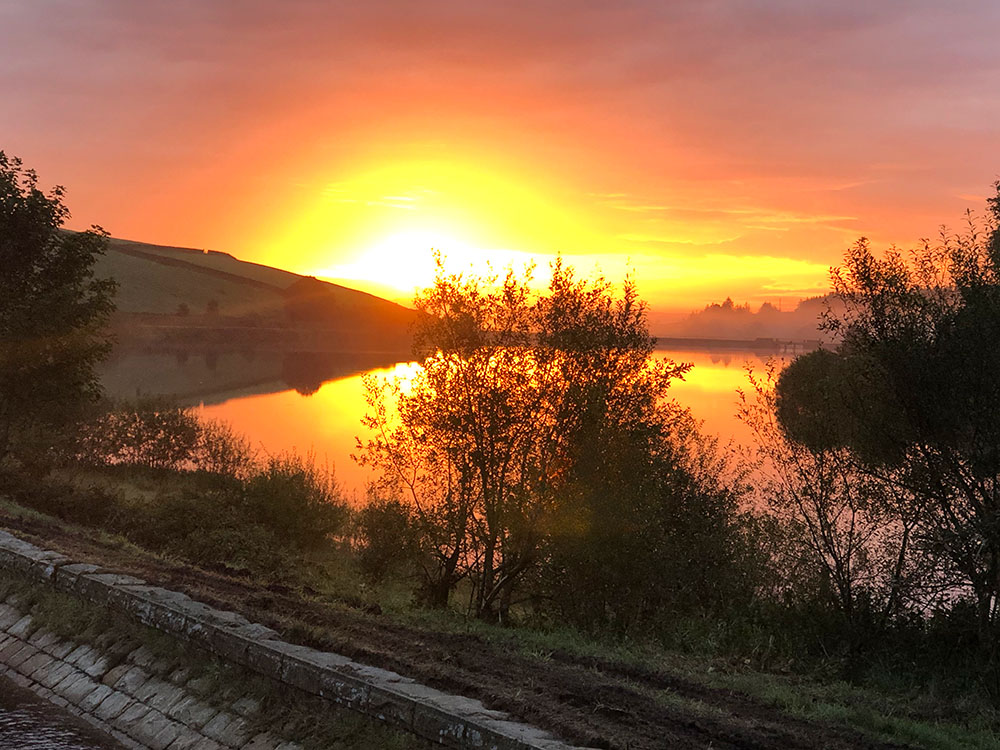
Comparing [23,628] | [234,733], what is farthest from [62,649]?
[234,733]

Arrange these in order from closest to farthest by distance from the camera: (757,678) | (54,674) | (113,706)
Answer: (113,706) < (54,674) < (757,678)

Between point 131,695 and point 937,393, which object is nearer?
point 131,695

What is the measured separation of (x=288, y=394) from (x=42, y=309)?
71589mm

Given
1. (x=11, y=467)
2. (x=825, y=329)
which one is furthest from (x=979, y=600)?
(x=11, y=467)

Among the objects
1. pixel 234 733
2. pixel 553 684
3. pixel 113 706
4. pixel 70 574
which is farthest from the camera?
pixel 70 574

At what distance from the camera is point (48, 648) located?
1193cm

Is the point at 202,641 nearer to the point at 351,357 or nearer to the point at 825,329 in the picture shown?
A: the point at 825,329

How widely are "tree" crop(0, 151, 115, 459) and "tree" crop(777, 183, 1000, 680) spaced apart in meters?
26.1

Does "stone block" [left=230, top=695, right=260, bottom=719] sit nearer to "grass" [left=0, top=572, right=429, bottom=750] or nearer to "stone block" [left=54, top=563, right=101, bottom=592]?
"grass" [left=0, top=572, right=429, bottom=750]

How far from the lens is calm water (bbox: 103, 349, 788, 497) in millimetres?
61688

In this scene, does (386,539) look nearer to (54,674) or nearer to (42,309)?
(42,309)

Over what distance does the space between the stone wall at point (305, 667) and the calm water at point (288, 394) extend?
15340 mm

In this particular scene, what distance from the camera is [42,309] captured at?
29.5 metres

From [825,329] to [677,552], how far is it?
25.2 feet
